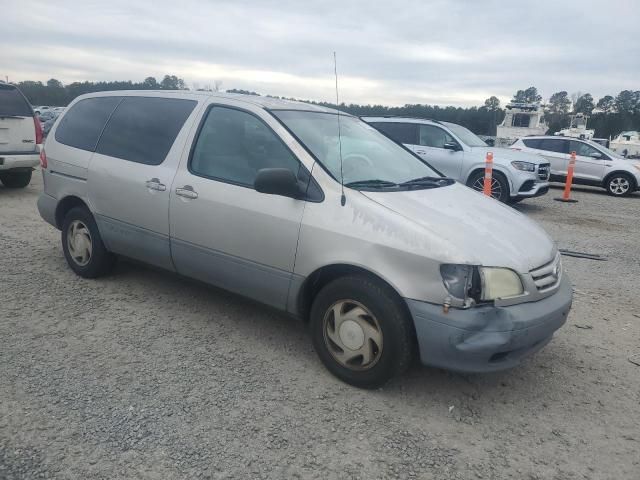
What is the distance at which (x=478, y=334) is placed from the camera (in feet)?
9.11

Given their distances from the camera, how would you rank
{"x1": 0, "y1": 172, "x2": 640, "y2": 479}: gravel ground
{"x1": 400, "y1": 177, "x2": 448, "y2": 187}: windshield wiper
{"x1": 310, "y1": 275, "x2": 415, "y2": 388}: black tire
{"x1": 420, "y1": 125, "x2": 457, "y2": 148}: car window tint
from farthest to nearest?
{"x1": 420, "y1": 125, "x2": 457, "y2": 148}: car window tint, {"x1": 400, "y1": 177, "x2": 448, "y2": 187}: windshield wiper, {"x1": 310, "y1": 275, "x2": 415, "y2": 388}: black tire, {"x1": 0, "y1": 172, "x2": 640, "y2": 479}: gravel ground

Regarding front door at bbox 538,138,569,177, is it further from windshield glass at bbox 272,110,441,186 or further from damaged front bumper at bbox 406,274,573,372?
damaged front bumper at bbox 406,274,573,372

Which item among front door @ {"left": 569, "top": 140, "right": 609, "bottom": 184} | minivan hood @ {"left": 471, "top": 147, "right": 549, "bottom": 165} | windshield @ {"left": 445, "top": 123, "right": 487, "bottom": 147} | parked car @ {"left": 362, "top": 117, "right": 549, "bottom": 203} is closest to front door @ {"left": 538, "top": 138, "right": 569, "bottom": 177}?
front door @ {"left": 569, "top": 140, "right": 609, "bottom": 184}

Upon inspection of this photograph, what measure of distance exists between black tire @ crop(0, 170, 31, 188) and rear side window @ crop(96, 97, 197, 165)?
6.36 metres

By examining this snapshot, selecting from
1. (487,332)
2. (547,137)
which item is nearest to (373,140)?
(487,332)

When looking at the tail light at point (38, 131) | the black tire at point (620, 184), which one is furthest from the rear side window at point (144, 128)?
the black tire at point (620, 184)

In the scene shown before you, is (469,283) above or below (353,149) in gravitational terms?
below

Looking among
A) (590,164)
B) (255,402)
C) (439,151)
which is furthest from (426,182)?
(590,164)

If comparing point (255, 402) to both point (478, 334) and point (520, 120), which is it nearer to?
point (478, 334)

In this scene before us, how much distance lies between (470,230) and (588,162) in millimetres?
13328

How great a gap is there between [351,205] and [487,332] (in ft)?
3.46

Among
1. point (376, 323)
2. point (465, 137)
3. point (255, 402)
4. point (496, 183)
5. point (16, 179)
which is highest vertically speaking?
point (465, 137)

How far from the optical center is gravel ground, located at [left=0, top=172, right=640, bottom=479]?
2.54 meters

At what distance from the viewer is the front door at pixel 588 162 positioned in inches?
566
